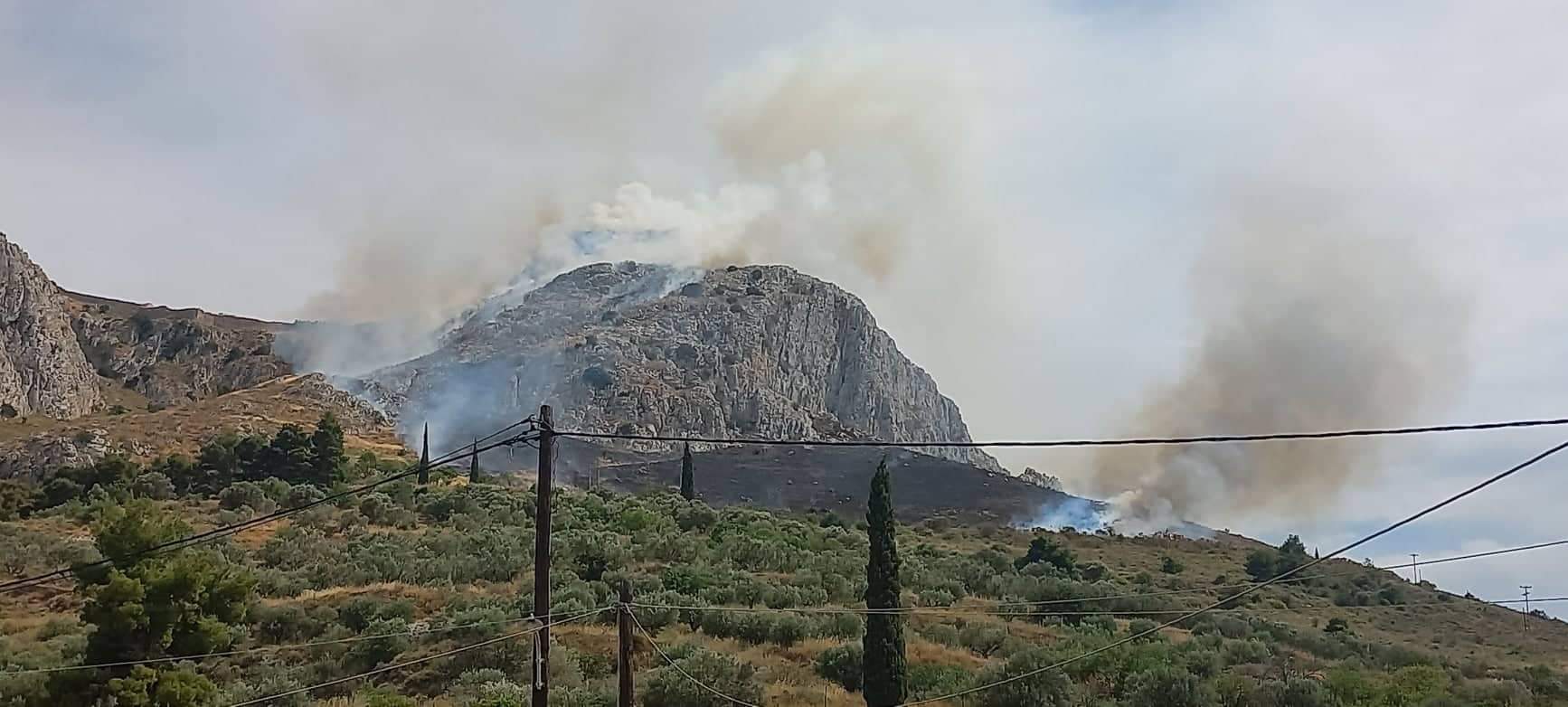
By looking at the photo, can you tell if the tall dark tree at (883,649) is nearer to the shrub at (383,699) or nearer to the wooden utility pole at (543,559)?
the shrub at (383,699)

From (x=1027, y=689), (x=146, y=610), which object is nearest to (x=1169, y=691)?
(x=1027, y=689)

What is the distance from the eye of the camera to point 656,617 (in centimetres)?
3866

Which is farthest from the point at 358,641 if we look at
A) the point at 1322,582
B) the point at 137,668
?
the point at 1322,582

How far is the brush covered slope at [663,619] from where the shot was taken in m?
29.5

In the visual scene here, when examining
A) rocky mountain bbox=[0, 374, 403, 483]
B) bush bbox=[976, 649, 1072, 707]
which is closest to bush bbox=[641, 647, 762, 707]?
bush bbox=[976, 649, 1072, 707]

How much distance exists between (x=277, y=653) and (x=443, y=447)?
284 feet

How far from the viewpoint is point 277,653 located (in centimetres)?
3350

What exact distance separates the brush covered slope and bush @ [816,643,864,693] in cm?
8

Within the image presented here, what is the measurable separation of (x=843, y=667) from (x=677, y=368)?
416 feet

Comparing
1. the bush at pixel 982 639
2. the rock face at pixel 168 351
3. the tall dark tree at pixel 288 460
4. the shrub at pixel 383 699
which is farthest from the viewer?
the rock face at pixel 168 351

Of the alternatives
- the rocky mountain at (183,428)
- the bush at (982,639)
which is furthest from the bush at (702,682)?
the rocky mountain at (183,428)

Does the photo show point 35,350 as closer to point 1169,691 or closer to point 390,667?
point 390,667

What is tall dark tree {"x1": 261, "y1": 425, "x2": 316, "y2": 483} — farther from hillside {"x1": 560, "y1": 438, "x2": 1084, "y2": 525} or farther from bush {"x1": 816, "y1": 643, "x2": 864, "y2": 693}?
bush {"x1": 816, "y1": 643, "x2": 864, "y2": 693}

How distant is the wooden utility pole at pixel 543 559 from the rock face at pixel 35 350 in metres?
101
